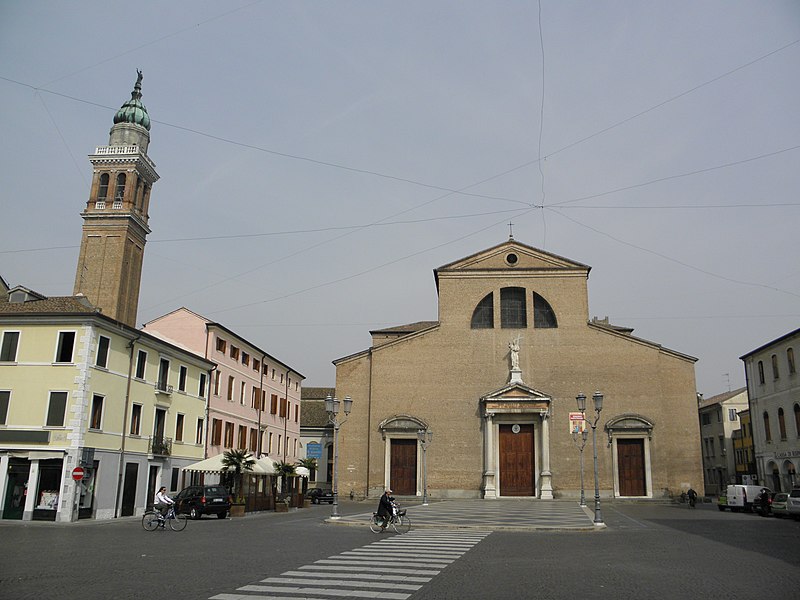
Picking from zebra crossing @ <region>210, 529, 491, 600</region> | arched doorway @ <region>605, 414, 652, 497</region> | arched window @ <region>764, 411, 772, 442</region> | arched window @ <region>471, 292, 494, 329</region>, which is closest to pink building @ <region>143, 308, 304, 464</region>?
arched window @ <region>471, 292, 494, 329</region>

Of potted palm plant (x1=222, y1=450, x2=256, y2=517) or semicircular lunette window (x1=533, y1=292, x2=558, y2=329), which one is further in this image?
semicircular lunette window (x1=533, y1=292, x2=558, y2=329)

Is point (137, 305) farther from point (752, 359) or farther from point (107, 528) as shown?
point (752, 359)

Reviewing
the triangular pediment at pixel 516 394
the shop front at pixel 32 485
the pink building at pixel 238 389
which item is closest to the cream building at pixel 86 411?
the shop front at pixel 32 485

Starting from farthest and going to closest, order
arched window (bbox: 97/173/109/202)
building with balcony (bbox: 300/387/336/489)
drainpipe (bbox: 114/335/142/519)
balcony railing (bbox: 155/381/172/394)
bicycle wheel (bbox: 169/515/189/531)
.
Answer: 1. building with balcony (bbox: 300/387/336/489)
2. arched window (bbox: 97/173/109/202)
3. balcony railing (bbox: 155/381/172/394)
4. drainpipe (bbox: 114/335/142/519)
5. bicycle wheel (bbox: 169/515/189/531)

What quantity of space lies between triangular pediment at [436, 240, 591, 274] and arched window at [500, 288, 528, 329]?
145 centimetres

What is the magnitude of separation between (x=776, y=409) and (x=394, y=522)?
29.1 meters

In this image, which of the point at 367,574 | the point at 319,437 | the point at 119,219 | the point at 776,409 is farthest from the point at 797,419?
Result: the point at 119,219

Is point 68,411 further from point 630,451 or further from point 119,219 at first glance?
point 119,219

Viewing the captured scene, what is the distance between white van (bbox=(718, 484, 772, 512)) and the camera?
1238 inches

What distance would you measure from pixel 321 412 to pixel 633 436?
34.6 m

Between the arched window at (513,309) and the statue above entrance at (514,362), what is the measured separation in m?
1.26

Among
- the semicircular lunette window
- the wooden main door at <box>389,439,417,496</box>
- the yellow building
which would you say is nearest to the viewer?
the yellow building

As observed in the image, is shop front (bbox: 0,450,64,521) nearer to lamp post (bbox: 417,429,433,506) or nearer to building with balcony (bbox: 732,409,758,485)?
lamp post (bbox: 417,429,433,506)

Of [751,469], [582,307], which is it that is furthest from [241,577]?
[751,469]
